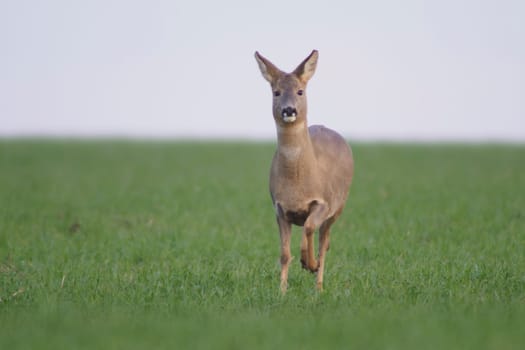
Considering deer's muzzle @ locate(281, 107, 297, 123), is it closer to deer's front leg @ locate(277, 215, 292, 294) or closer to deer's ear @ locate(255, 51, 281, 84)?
deer's ear @ locate(255, 51, 281, 84)

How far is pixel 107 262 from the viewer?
12641 millimetres

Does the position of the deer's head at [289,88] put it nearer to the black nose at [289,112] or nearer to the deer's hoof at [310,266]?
the black nose at [289,112]

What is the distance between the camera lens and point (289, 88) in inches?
370

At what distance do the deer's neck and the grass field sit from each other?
154 centimetres

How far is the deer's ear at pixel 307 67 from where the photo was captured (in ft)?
31.4

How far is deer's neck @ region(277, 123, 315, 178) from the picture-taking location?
Result: 9539 millimetres

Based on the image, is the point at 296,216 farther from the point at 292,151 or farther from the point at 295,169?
the point at 292,151

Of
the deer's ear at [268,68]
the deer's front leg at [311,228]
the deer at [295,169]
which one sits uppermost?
the deer's ear at [268,68]

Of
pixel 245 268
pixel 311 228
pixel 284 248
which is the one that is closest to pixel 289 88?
pixel 311 228

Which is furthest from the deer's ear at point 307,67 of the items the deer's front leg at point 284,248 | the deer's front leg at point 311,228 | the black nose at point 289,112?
the deer's front leg at point 284,248

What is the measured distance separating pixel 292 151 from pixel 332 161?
984mm

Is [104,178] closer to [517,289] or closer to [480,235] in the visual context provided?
[480,235]

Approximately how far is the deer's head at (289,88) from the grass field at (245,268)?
2186mm

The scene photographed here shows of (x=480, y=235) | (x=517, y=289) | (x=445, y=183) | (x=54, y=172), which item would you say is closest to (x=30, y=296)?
(x=517, y=289)
